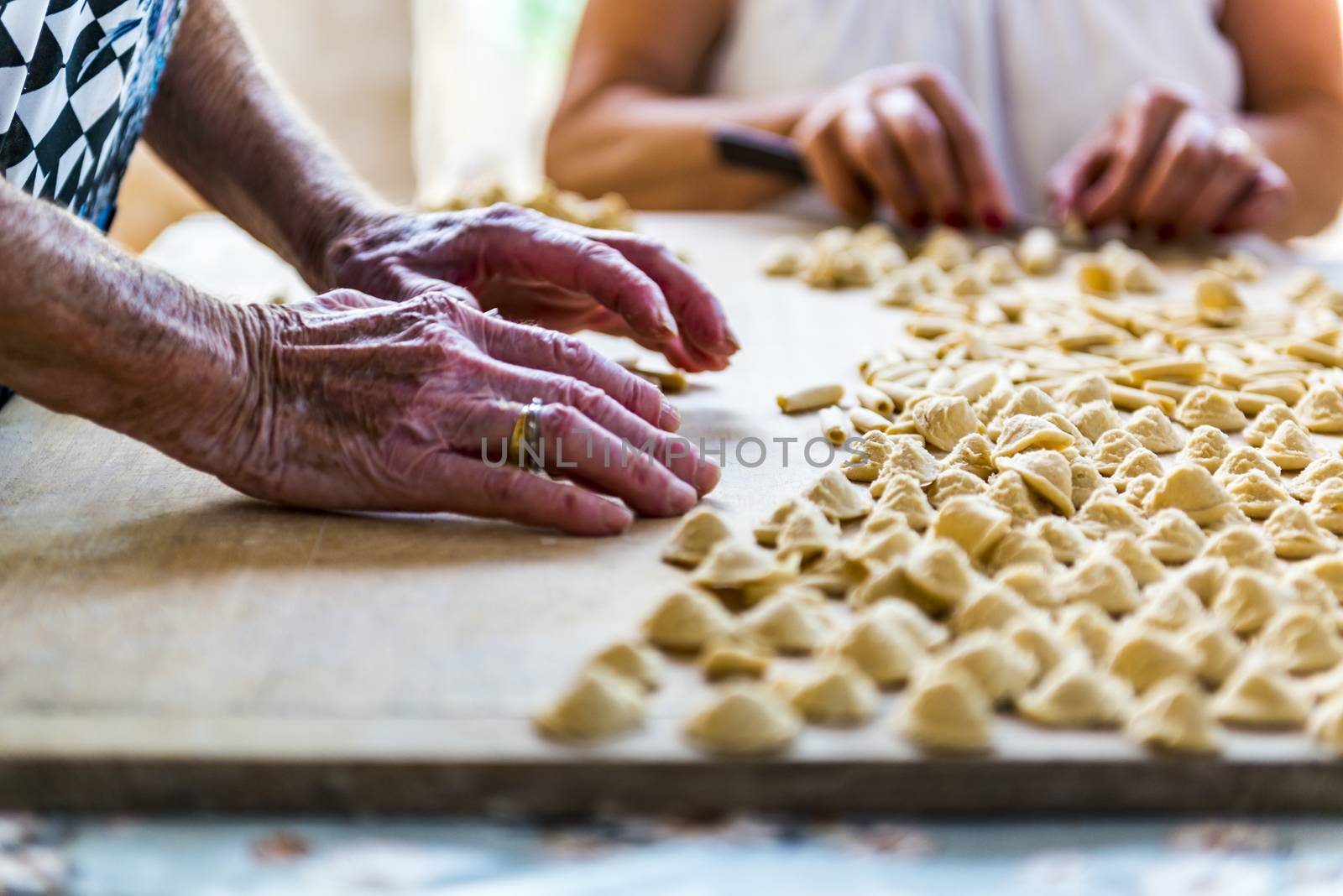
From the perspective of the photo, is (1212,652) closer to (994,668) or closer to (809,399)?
(994,668)

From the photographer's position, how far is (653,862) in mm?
602

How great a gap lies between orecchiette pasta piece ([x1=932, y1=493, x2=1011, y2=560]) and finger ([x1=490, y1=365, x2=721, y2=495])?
19cm

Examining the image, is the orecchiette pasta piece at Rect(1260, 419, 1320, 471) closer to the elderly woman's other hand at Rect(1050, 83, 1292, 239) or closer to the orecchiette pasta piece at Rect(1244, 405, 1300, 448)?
the orecchiette pasta piece at Rect(1244, 405, 1300, 448)

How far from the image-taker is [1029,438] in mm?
992

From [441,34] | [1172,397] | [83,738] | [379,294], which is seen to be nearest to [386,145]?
[441,34]

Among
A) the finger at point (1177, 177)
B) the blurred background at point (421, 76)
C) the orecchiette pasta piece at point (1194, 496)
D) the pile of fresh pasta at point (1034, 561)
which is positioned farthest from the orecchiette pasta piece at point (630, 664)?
the blurred background at point (421, 76)

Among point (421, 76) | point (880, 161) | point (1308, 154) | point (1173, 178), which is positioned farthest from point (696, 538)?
point (421, 76)

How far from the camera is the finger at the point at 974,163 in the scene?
1.87 m

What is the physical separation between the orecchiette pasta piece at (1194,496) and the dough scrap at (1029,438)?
0.32 ft

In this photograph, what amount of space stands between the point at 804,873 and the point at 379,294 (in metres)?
0.77

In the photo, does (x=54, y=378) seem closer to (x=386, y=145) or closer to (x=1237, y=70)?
(x=1237, y=70)

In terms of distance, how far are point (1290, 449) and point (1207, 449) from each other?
0.25ft

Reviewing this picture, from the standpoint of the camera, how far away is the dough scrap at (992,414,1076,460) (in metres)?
0.99

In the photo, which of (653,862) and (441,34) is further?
(441,34)
